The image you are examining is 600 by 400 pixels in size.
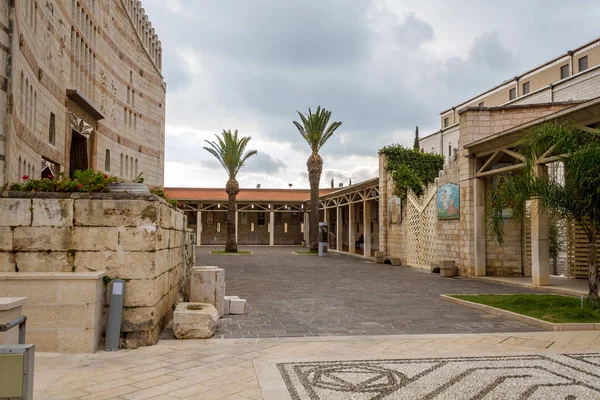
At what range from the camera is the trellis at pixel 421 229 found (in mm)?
18562

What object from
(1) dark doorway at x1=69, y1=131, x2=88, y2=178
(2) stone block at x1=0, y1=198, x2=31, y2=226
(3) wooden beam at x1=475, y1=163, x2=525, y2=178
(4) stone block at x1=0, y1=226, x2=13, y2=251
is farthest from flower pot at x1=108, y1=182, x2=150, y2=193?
(1) dark doorway at x1=69, y1=131, x2=88, y2=178

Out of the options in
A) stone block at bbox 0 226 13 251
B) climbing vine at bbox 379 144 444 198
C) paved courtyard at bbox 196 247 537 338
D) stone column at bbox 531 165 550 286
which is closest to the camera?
stone block at bbox 0 226 13 251

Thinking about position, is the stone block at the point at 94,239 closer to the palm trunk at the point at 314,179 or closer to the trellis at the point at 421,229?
the trellis at the point at 421,229

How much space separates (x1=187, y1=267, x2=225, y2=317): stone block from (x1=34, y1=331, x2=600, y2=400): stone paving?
6.31ft

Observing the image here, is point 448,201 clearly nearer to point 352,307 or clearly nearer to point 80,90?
point 352,307

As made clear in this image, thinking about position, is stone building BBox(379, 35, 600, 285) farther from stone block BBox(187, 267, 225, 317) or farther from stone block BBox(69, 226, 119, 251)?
stone block BBox(69, 226, 119, 251)

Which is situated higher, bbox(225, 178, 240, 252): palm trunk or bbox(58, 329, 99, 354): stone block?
bbox(225, 178, 240, 252): palm trunk

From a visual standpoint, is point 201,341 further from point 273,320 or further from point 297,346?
point 273,320

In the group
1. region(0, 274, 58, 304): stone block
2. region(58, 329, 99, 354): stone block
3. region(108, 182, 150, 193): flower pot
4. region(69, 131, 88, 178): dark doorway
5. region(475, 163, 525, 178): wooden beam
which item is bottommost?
region(58, 329, 99, 354): stone block

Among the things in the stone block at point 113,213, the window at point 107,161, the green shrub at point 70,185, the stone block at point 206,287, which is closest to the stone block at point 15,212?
the green shrub at point 70,185

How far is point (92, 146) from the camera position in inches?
768

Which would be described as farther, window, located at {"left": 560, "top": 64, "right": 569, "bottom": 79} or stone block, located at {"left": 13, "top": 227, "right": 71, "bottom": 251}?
window, located at {"left": 560, "top": 64, "right": 569, "bottom": 79}

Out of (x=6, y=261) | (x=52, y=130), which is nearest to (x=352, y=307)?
(x=6, y=261)

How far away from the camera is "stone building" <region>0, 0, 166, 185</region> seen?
989 centimetres
